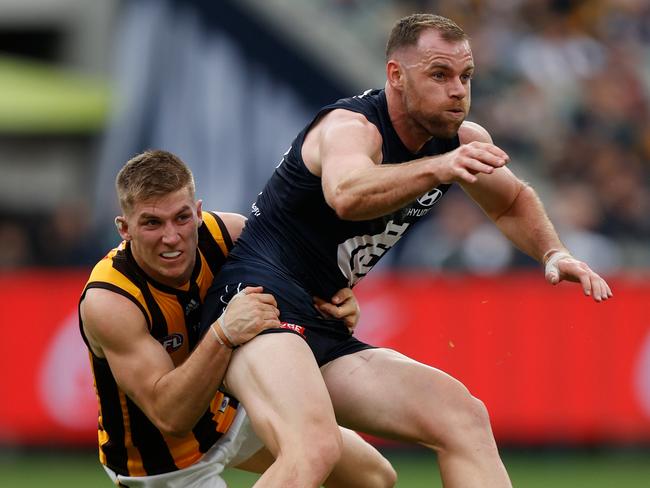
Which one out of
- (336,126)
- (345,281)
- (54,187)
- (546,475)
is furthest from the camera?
(54,187)

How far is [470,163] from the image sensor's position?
5.32 m

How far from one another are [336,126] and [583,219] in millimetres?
7318

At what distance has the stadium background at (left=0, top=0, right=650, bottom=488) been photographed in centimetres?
1184

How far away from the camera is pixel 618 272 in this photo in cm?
1234

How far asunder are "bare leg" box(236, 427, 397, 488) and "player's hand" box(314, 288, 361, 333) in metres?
Answer: 0.65

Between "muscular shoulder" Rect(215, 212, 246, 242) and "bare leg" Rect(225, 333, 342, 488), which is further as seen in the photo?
"muscular shoulder" Rect(215, 212, 246, 242)

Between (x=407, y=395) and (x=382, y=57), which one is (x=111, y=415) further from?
(x=382, y=57)

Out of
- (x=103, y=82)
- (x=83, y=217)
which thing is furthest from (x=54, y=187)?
Result: (x=83, y=217)

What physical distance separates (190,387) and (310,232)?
3.09ft

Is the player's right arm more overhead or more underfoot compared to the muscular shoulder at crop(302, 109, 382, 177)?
more underfoot

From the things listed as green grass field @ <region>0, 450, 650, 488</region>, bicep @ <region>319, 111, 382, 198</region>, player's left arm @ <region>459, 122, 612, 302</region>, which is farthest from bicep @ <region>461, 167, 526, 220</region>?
green grass field @ <region>0, 450, 650, 488</region>

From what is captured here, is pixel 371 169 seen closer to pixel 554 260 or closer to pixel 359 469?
pixel 554 260

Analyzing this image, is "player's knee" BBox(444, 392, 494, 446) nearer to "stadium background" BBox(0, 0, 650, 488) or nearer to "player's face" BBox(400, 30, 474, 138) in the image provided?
"player's face" BBox(400, 30, 474, 138)

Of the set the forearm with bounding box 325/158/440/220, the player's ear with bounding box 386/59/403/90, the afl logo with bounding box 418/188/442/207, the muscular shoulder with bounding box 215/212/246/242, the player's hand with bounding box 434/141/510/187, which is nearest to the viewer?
the player's hand with bounding box 434/141/510/187
